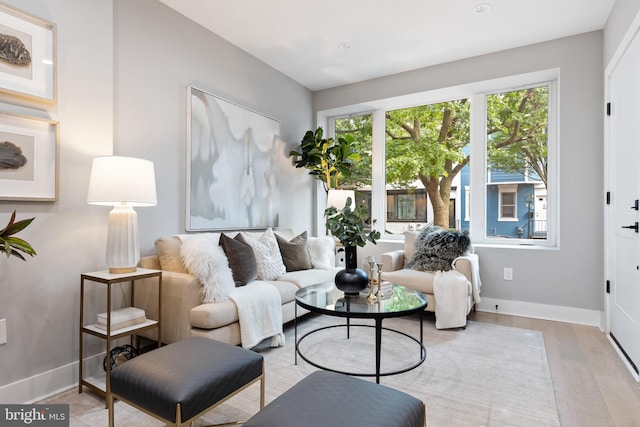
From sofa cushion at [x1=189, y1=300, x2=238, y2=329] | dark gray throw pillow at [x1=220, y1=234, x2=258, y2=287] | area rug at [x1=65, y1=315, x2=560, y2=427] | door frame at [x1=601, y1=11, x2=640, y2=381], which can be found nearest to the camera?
area rug at [x1=65, y1=315, x2=560, y2=427]

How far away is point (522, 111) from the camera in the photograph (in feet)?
13.2

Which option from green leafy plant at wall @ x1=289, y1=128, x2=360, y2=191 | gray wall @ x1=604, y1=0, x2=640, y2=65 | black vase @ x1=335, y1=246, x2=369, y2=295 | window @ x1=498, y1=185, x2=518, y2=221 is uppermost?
gray wall @ x1=604, y1=0, x2=640, y2=65

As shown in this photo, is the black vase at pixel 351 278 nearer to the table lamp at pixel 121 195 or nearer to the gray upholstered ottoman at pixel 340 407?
the gray upholstered ottoman at pixel 340 407

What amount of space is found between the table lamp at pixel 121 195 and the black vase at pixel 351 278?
4.48ft

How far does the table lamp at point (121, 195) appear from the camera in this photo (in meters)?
2.10

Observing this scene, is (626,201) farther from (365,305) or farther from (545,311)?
(365,305)

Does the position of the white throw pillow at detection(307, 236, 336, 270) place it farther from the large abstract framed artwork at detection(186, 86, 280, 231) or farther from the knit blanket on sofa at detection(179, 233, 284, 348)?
the knit blanket on sofa at detection(179, 233, 284, 348)

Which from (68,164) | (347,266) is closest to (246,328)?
(347,266)

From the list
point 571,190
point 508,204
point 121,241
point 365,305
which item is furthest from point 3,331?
point 571,190

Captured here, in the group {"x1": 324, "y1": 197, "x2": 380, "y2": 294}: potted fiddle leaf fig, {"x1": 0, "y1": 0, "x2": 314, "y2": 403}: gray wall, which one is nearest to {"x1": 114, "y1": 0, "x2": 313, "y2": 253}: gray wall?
{"x1": 0, "y1": 0, "x2": 314, "y2": 403}: gray wall

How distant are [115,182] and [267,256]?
4.88ft

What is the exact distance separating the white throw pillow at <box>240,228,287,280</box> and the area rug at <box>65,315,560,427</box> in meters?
0.53

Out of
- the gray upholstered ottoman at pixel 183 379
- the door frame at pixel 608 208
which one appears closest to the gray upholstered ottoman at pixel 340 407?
the gray upholstered ottoman at pixel 183 379

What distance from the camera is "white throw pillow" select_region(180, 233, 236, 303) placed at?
8.04 ft
